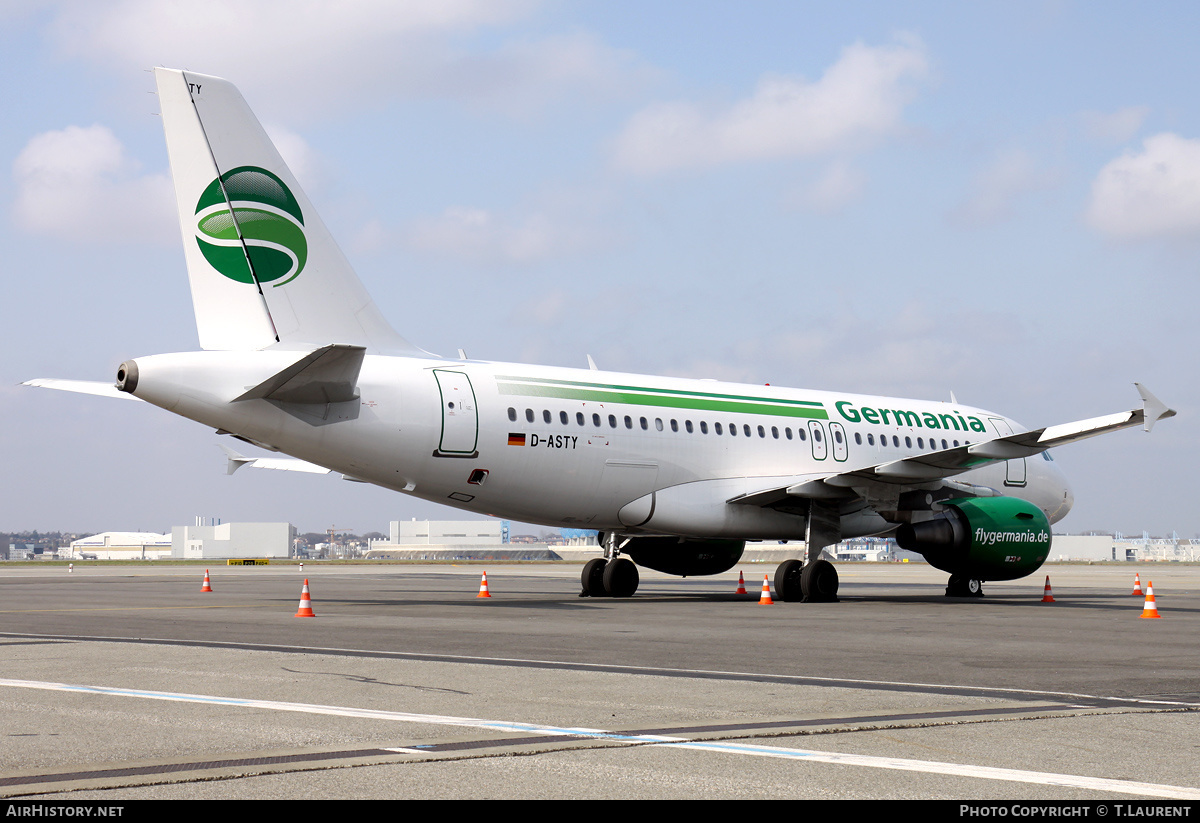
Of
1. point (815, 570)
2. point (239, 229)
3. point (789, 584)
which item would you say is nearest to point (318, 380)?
point (239, 229)

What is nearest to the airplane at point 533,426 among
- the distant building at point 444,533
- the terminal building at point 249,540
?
the terminal building at point 249,540

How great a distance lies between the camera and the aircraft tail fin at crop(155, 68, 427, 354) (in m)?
20.0

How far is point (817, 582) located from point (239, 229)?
482 inches

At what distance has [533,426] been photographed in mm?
22375

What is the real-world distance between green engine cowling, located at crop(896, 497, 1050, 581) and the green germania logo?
13.2 m

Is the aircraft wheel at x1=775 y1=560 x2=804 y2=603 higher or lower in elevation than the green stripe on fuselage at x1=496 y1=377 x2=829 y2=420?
lower

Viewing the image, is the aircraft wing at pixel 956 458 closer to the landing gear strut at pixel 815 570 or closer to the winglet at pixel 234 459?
the landing gear strut at pixel 815 570

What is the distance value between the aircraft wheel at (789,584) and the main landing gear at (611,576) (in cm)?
331

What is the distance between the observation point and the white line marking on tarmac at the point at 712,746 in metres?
5.85

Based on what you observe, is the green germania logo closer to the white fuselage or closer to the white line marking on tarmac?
the white fuselage

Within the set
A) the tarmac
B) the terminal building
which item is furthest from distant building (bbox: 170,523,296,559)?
the tarmac
